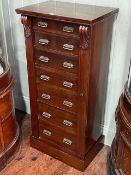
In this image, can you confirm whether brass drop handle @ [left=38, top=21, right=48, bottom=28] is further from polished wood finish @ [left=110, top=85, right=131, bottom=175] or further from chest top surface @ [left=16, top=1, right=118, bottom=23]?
polished wood finish @ [left=110, top=85, right=131, bottom=175]

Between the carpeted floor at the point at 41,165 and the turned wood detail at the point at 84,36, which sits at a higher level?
the turned wood detail at the point at 84,36

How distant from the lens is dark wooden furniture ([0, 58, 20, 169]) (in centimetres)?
179

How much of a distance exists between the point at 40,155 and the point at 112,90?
0.78 m

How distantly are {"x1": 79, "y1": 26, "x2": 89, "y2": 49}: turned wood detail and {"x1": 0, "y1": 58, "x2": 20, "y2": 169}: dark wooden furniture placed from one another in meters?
0.61

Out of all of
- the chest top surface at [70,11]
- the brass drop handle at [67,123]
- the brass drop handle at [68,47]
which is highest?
the chest top surface at [70,11]

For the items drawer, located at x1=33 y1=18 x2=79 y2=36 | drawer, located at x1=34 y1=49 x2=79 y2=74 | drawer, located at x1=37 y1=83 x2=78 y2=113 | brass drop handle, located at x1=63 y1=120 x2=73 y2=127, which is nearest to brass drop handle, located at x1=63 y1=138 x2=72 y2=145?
brass drop handle, located at x1=63 y1=120 x2=73 y2=127

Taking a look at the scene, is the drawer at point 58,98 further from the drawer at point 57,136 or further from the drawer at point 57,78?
the drawer at point 57,136

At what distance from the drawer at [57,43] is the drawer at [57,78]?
156 mm

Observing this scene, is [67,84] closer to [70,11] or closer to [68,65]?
[68,65]

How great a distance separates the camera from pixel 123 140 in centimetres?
140

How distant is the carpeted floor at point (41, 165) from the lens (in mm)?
1929

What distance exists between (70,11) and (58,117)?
0.75 metres

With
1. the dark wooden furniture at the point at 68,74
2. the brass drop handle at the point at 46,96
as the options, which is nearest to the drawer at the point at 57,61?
the dark wooden furniture at the point at 68,74

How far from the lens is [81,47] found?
4.98 ft
